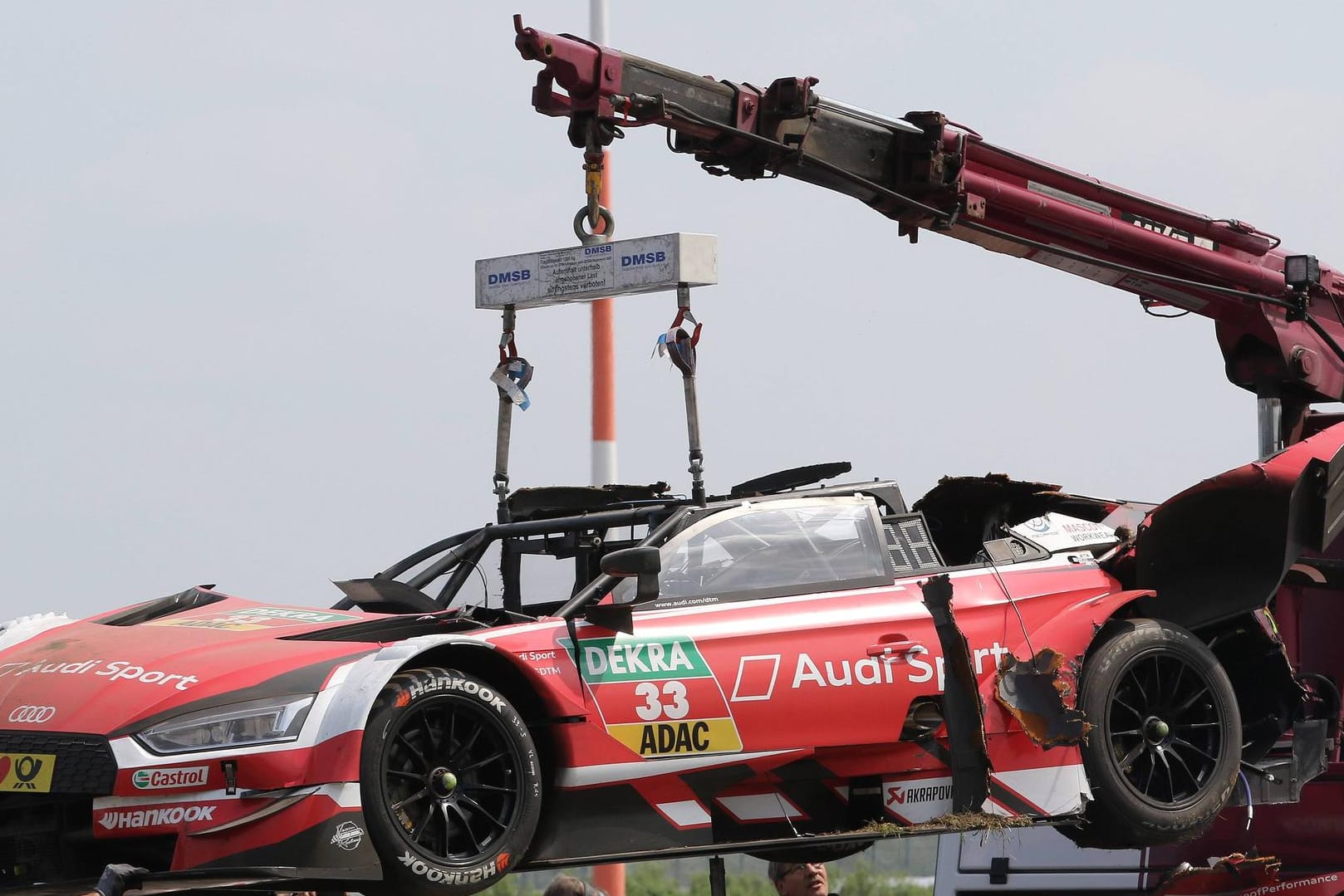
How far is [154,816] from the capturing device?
19.9ft

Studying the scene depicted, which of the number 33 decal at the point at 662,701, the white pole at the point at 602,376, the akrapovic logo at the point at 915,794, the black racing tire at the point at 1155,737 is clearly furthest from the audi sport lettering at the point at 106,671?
the white pole at the point at 602,376

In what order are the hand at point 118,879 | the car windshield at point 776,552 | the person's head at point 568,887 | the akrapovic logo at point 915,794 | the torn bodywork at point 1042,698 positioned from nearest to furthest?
the hand at point 118,879 → the car windshield at point 776,552 → the akrapovic logo at point 915,794 → the torn bodywork at point 1042,698 → the person's head at point 568,887

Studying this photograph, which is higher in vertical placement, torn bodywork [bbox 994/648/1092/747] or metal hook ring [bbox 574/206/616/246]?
metal hook ring [bbox 574/206/616/246]

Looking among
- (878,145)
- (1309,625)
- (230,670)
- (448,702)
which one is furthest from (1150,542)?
(230,670)

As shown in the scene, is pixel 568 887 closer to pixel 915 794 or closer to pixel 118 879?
pixel 915 794

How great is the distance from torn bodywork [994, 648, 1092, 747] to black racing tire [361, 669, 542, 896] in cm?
226

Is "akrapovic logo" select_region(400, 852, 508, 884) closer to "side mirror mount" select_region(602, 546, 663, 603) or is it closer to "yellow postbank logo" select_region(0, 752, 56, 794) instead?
"side mirror mount" select_region(602, 546, 663, 603)

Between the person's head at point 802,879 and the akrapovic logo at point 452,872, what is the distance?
2.59 m

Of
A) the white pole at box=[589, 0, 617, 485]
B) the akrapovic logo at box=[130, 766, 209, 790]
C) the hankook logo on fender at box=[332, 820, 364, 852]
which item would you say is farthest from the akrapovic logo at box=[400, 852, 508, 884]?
the white pole at box=[589, 0, 617, 485]

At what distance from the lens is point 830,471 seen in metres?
8.49

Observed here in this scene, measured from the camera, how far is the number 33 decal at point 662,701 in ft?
22.5

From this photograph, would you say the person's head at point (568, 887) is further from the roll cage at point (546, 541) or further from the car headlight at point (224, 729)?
the car headlight at point (224, 729)

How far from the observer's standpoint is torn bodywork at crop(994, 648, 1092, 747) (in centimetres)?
→ 775

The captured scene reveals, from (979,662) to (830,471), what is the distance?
123cm
